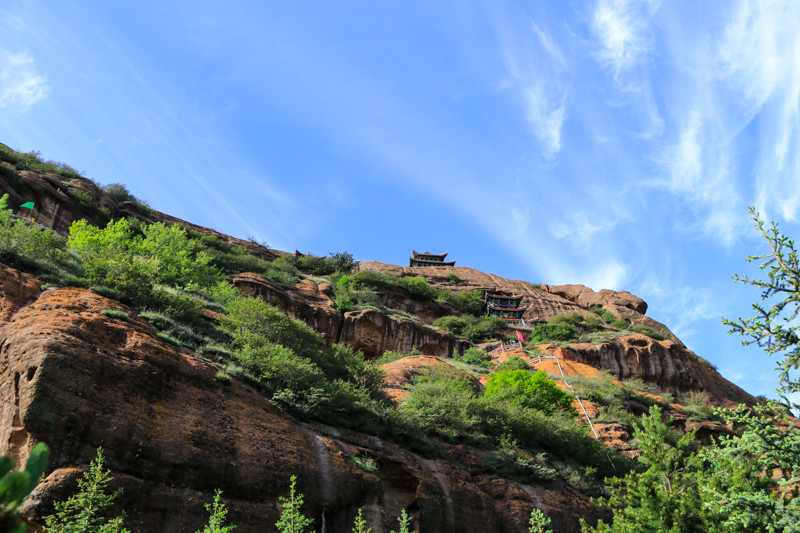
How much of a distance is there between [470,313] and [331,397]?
47.4 m

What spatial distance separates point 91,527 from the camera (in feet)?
24.0

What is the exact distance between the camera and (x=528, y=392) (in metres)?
27.9

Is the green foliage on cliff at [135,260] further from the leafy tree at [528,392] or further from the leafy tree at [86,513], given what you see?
the leafy tree at [528,392]

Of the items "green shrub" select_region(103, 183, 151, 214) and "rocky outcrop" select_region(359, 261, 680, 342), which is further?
"rocky outcrop" select_region(359, 261, 680, 342)

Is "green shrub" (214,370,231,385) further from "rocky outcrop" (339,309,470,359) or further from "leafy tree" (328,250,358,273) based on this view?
"leafy tree" (328,250,358,273)

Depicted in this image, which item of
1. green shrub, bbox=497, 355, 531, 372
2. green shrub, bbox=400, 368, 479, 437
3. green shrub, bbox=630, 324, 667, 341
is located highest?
green shrub, bbox=630, 324, 667, 341

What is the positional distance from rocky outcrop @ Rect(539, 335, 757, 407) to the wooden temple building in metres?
16.1

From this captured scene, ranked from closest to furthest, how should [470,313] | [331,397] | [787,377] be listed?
[787,377] → [331,397] → [470,313]

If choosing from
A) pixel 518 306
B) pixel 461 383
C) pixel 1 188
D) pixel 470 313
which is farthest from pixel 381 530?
pixel 518 306

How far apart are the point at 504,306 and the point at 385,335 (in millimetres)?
28128

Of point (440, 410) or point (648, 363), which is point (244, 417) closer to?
point (440, 410)

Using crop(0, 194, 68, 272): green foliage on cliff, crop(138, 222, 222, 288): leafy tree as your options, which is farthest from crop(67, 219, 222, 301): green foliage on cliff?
crop(0, 194, 68, 272): green foliage on cliff

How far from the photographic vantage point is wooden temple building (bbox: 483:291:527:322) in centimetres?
6303

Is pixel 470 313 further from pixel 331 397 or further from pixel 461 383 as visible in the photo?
pixel 331 397
